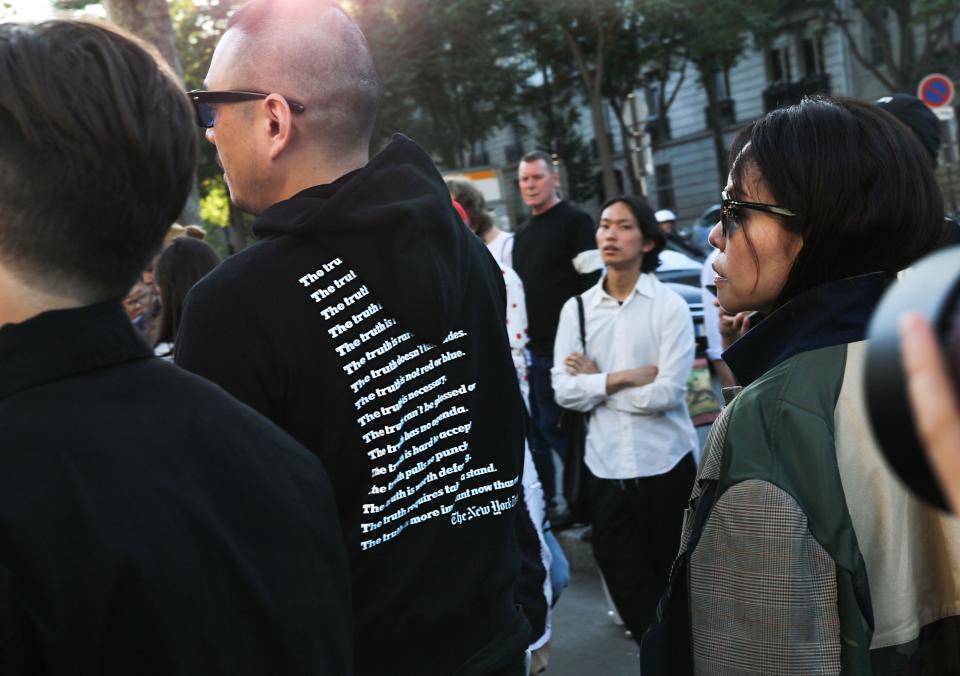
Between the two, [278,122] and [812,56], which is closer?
[278,122]

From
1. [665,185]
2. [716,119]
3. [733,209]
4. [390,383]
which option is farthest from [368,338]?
[665,185]

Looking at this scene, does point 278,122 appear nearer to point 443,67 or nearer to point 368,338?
point 368,338

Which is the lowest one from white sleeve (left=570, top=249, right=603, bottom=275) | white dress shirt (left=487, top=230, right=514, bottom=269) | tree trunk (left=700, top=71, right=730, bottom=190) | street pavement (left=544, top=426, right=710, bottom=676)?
tree trunk (left=700, top=71, right=730, bottom=190)

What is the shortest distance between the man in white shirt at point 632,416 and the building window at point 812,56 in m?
33.9

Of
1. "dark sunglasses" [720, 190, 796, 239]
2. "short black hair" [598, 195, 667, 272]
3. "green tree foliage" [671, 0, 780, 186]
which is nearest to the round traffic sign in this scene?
"short black hair" [598, 195, 667, 272]

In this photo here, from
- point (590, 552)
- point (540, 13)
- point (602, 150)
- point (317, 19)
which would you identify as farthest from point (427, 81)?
point (317, 19)

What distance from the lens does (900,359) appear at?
1.74ft

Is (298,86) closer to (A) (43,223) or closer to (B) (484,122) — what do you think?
(A) (43,223)

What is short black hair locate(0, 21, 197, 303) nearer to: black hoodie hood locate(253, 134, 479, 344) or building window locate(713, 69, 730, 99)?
black hoodie hood locate(253, 134, 479, 344)

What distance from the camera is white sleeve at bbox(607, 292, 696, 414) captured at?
171 inches

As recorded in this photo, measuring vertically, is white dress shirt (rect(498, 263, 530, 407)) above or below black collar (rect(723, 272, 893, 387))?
below

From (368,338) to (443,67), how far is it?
2408 centimetres

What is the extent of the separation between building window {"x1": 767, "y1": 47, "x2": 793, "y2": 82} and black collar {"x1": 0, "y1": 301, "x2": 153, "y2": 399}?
125 ft

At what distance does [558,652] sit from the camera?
470 centimetres
